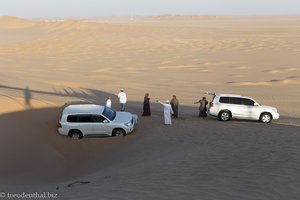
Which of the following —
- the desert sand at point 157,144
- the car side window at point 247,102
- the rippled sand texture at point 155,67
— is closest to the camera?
the desert sand at point 157,144

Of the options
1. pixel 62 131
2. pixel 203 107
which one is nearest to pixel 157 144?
pixel 62 131

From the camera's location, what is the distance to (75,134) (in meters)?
15.8

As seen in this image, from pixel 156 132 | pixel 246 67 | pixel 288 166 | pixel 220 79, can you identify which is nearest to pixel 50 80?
pixel 220 79

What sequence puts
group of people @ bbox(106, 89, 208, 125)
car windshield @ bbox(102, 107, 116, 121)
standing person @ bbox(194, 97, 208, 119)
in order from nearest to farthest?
1. car windshield @ bbox(102, 107, 116, 121)
2. group of people @ bbox(106, 89, 208, 125)
3. standing person @ bbox(194, 97, 208, 119)

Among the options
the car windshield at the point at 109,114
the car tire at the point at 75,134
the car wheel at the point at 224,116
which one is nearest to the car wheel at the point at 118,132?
the car windshield at the point at 109,114

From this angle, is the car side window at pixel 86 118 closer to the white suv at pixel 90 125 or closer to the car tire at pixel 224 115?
the white suv at pixel 90 125

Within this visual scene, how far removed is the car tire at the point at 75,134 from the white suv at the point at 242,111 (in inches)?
239

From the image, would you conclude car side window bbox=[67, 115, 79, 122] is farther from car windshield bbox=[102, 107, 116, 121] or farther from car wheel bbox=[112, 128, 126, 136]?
car wheel bbox=[112, 128, 126, 136]

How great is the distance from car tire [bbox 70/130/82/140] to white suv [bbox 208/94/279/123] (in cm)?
608

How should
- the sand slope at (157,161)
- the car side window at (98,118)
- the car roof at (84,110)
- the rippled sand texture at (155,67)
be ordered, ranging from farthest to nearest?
1. the rippled sand texture at (155,67)
2. the car roof at (84,110)
3. the car side window at (98,118)
4. the sand slope at (157,161)

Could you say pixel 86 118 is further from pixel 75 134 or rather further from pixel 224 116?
pixel 224 116

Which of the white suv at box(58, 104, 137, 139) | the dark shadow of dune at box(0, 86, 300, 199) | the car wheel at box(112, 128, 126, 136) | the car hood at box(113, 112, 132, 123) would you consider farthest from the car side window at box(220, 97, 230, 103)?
the car wheel at box(112, 128, 126, 136)

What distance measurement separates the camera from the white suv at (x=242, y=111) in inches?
741

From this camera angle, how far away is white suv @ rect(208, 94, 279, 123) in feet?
61.8
